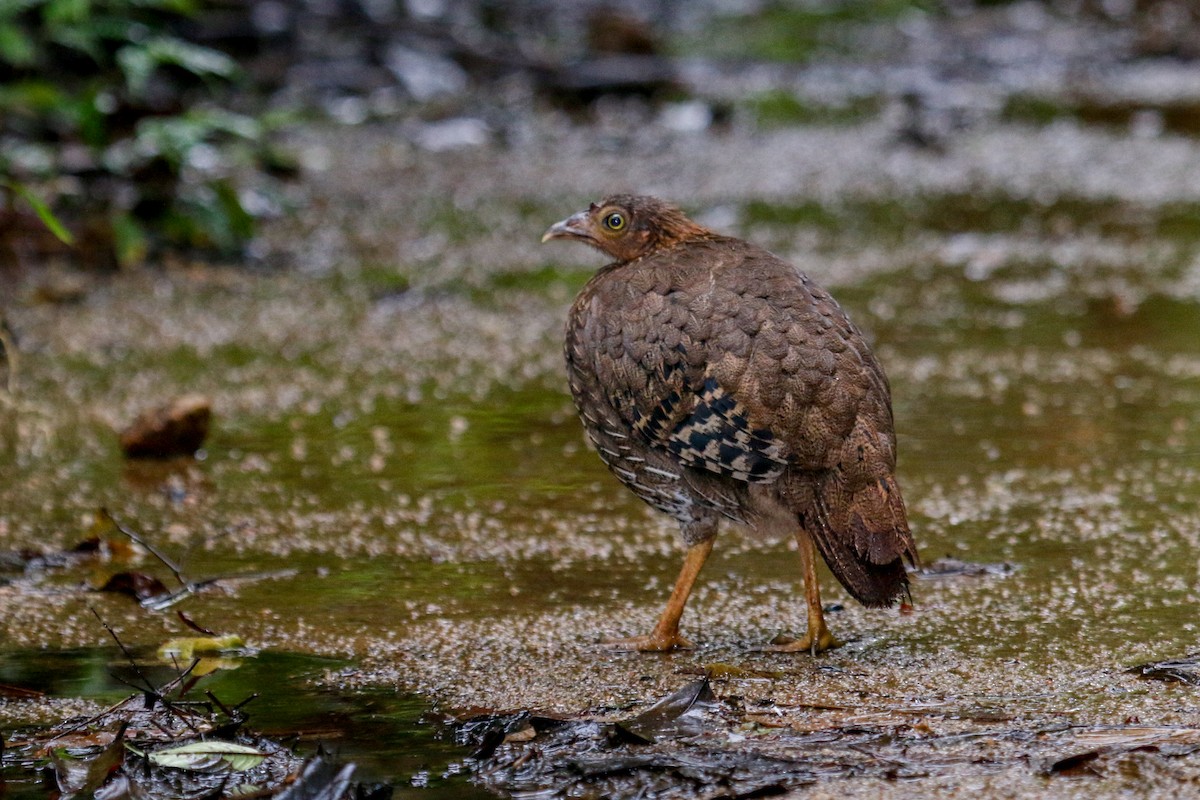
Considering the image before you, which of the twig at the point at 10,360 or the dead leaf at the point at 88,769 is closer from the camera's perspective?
the dead leaf at the point at 88,769

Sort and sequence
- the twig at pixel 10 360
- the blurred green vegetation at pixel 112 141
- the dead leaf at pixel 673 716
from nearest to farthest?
the dead leaf at pixel 673 716
the twig at pixel 10 360
the blurred green vegetation at pixel 112 141

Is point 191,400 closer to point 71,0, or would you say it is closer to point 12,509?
point 12,509

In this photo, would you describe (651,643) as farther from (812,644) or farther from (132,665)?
(132,665)

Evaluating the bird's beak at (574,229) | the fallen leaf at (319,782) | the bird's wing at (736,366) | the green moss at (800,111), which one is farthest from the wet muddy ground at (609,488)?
the green moss at (800,111)

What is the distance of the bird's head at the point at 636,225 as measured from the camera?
477 centimetres

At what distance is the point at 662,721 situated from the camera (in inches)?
139

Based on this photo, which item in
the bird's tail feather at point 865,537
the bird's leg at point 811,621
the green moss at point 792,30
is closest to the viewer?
the bird's tail feather at point 865,537

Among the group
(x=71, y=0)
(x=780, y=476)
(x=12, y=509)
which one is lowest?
(x=12, y=509)

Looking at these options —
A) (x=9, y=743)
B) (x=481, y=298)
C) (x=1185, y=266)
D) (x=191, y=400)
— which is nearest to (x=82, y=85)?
(x=481, y=298)

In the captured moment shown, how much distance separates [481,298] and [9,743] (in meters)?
4.49

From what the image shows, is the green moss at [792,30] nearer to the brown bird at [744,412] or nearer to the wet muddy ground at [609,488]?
the wet muddy ground at [609,488]

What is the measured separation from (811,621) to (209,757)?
1.48 meters

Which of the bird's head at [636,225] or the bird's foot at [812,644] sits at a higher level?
the bird's head at [636,225]

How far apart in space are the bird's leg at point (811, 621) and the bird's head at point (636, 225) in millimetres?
1052
